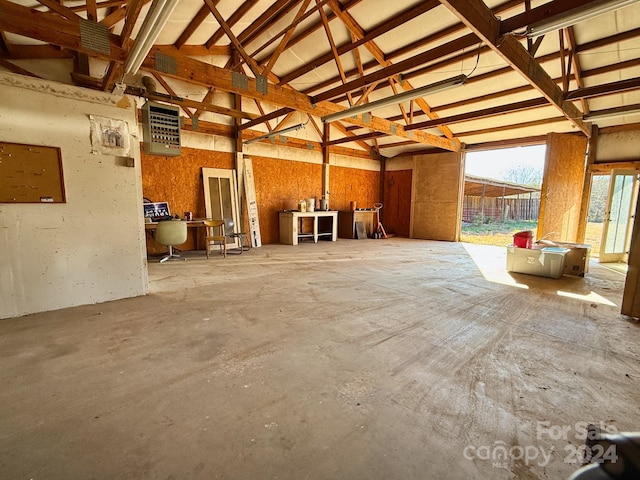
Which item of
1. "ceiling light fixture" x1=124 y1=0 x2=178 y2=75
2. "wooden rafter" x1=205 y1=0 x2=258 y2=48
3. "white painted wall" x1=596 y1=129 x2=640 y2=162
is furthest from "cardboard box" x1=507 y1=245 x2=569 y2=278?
"wooden rafter" x1=205 y1=0 x2=258 y2=48

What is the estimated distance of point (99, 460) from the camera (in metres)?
1.28

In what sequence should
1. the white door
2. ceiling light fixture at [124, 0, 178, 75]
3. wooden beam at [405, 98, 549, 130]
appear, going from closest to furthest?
1. ceiling light fixture at [124, 0, 178, 75]
2. wooden beam at [405, 98, 549, 130]
3. the white door

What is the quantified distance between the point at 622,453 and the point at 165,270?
5.31m

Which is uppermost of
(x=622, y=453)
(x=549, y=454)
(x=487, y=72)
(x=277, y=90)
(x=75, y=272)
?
(x=487, y=72)

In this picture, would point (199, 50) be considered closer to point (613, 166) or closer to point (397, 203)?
point (397, 203)

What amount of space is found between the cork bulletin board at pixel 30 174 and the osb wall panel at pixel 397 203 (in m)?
9.31

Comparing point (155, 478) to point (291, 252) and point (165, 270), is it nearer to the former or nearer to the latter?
point (165, 270)

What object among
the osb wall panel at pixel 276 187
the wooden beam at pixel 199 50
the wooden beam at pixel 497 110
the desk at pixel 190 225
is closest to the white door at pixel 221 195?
the desk at pixel 190 225

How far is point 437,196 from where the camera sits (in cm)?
937

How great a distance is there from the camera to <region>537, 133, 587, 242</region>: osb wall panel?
621 centimetres

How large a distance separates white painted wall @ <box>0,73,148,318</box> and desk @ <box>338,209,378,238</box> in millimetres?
6776

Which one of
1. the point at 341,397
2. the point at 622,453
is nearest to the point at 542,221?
the point at 341,397

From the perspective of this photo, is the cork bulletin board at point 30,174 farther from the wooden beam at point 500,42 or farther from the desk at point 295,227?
the desk at point 295,227

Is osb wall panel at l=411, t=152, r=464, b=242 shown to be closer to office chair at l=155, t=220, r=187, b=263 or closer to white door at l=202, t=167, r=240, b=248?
white door at l=202, t=167, r=240, b=248
